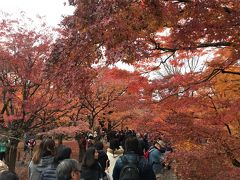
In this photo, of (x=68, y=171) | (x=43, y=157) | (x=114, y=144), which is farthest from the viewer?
(x=114, y=144)

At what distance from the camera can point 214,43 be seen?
19.4ft

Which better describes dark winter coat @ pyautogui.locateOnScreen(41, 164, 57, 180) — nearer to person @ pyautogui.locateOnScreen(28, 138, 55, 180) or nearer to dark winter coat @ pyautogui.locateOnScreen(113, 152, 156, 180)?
person @ pyautogui.locateOnScreen(28, 138, 55, 180)

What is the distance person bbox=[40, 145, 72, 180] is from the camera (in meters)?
4.37

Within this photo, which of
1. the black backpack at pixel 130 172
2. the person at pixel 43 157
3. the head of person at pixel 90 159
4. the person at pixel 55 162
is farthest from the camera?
the head of person at pixel 90 159

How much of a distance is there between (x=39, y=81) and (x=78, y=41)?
305 inches

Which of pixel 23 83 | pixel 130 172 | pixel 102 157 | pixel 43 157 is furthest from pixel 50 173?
pixel 23 83

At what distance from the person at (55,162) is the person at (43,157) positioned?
14.3 inches

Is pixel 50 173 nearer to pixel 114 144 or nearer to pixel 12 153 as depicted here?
pixel 114 144

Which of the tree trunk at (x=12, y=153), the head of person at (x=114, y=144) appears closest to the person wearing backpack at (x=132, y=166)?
the head of person at (x=114, y=144)

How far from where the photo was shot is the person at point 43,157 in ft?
16.0

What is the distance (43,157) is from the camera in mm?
4910

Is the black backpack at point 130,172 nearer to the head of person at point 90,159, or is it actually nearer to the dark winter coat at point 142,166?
the dark winter coat at point 142,166

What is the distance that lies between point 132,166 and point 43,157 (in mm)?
1455

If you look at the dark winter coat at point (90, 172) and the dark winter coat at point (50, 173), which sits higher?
the dark winter coat at point (50, 173)
